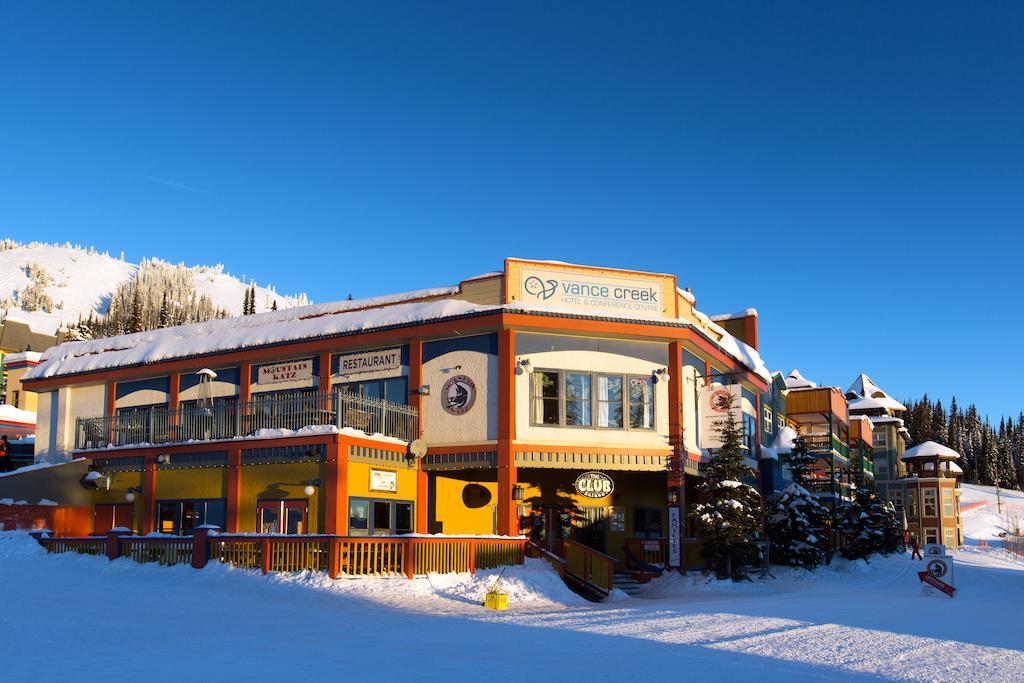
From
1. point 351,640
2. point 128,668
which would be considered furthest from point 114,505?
point 128,668

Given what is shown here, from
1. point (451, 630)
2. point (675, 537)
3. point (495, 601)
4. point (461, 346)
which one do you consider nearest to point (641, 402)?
point (675, 537)

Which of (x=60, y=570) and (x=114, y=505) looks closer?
(x=60, y=570)

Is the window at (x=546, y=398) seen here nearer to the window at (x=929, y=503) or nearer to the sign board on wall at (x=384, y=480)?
the sign board on wall at (x=384, y=480)

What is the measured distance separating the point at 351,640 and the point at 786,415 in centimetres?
3226

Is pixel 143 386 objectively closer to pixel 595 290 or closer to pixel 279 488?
pixel 279 488

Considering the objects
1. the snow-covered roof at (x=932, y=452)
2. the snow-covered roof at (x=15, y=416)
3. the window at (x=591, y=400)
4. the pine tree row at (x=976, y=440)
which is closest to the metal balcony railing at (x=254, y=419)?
the window at (x=591, y=400)

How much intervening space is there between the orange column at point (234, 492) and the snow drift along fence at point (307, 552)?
3782mm

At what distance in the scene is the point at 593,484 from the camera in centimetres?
2725

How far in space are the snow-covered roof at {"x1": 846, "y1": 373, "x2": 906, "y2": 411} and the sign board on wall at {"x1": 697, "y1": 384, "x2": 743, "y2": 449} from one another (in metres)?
42.4

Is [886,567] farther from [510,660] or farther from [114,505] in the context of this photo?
[510,660]

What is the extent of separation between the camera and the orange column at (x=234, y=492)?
26.1 m

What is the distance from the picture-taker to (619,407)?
27.6 metres

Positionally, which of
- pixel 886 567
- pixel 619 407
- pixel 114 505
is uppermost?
pixel 619 407

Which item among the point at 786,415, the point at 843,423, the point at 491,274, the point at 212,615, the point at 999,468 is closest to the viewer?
the point at 212,615
